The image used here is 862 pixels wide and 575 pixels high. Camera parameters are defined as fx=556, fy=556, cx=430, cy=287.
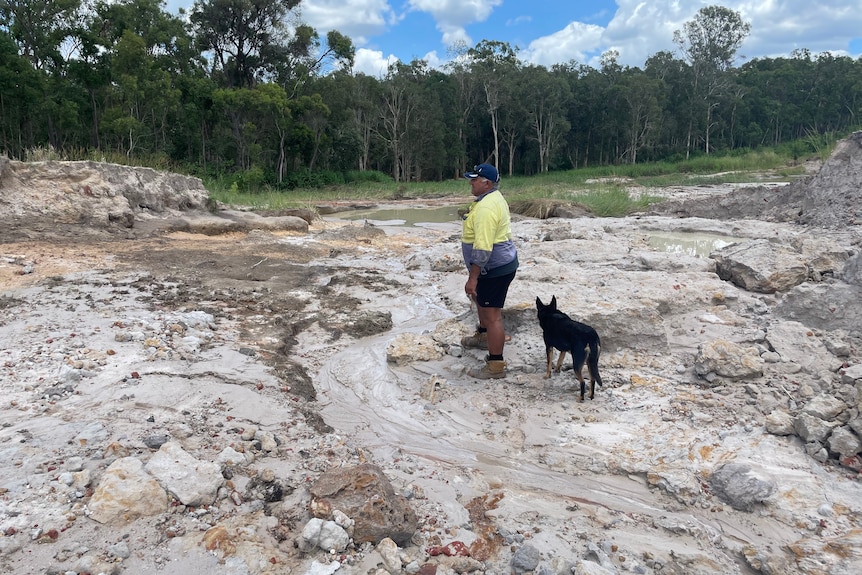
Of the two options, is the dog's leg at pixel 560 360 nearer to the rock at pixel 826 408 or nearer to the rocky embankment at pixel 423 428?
the rocky embankment at pixel 423 428

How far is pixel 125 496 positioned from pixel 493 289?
2887 millimetres

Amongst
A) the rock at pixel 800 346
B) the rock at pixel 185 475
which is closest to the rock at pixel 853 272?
the rock at pixel 800 346

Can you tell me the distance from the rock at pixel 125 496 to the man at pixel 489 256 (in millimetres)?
2517

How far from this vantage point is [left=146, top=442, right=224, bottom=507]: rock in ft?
8.91

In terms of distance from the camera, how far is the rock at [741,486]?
3.00 m

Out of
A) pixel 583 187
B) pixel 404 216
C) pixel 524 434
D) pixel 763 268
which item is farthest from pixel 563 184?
pixel 524 434

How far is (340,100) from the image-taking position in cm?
3441

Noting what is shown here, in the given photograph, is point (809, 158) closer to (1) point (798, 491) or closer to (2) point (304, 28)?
(2) point (304, 28)

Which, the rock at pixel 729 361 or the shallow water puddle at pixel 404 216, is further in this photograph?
the shallow water puddle at pixel 404 216

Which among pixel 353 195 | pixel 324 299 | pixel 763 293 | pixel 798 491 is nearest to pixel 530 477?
pixel 798 491

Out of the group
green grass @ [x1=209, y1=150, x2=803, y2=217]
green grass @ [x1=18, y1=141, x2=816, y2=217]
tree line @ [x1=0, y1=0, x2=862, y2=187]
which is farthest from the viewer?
tree line @ [x1=0, y1=0, x2=862, y2=187]

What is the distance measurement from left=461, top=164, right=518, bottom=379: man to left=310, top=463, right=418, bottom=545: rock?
6.29 feet

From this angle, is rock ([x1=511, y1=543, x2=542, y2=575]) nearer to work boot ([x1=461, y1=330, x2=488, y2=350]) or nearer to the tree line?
work boot ([x1=461, y1=330, x2=488, y2=350])

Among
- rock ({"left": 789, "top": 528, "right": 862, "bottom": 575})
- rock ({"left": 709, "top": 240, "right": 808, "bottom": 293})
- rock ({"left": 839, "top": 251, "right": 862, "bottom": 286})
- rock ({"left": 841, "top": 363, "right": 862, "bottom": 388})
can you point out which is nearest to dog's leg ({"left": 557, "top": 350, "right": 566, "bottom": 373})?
rock ({"left": 841, "top": 363, "right": 862, "bottom": 388})
